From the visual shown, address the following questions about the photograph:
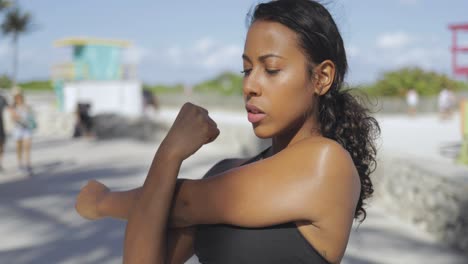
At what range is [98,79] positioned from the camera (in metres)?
25.8

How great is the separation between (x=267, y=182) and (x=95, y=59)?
26.4 meters

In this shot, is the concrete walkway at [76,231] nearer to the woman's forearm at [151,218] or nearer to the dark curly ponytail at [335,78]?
the dark curly ponytail at [335,78]

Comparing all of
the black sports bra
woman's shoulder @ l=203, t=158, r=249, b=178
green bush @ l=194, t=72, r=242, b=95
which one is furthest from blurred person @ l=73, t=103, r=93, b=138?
green bush @ l=194, t=72, r=242, b=95

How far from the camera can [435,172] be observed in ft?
18.4

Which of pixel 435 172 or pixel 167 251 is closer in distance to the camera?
pixel 167 251

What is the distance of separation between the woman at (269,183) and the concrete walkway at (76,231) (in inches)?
60.7

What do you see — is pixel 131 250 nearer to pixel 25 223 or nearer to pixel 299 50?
pixel 299 50

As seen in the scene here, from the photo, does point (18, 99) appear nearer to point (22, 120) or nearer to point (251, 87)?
point (22, 120)

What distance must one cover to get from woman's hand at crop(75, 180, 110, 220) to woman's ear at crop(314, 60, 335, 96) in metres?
0.56

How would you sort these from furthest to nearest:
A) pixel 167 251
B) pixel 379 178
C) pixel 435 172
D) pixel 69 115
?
pixel 69 115 → pixel 379 178 → pixel 435 172 → pixel 167 251

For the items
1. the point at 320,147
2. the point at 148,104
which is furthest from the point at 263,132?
the point at 148,104

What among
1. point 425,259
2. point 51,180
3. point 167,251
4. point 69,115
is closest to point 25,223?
point 51,180

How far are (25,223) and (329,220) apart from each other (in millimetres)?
5476

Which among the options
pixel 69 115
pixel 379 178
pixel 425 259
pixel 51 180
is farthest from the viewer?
pixel 69 115
